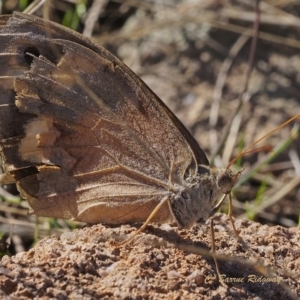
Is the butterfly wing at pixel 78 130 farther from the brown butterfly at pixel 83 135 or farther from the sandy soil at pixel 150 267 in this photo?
the sandy soil at pixel 150 267

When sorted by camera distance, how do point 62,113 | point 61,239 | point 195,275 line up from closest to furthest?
point 195,275 < point 61,239 < point 62,113

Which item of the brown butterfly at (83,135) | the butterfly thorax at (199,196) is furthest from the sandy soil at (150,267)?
the brown butterfly at (83,135)

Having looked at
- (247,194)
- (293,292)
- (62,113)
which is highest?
(247,194)

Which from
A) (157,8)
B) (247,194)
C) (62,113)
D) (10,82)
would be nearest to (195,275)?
(62,113)

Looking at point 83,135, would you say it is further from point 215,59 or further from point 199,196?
point 215,59

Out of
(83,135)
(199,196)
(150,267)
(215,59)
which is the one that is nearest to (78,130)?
(83,135)

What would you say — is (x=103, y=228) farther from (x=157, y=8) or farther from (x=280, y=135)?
(x=157, y=8)
